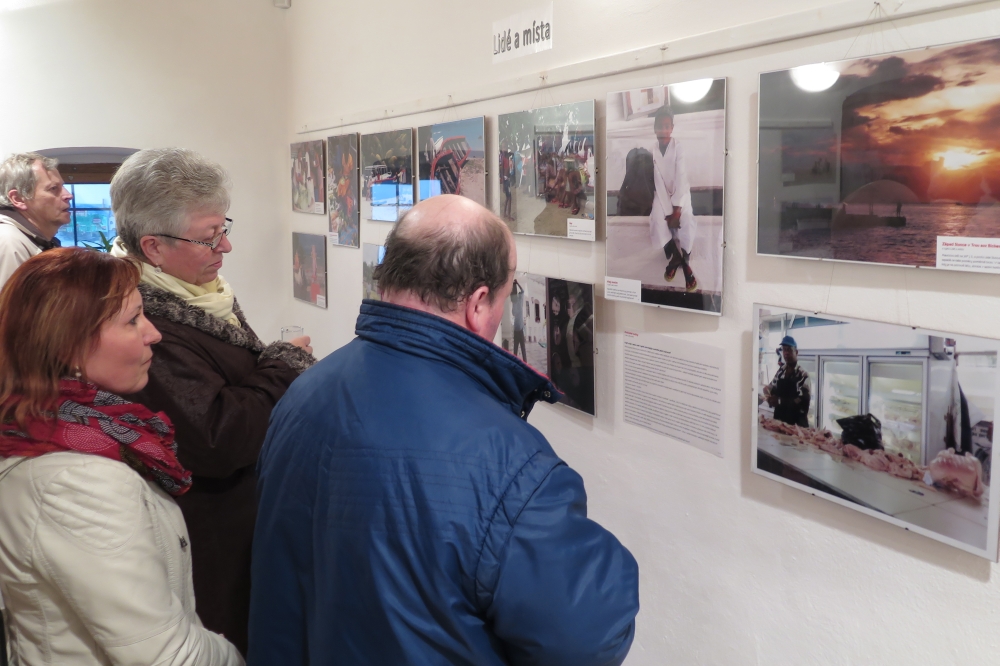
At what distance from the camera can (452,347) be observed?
1.37m

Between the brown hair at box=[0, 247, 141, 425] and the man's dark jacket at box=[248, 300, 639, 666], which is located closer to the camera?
the man's dark jacket at box=[248, 300, 639, 666]

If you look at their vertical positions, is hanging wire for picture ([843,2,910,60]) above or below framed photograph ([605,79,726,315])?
above

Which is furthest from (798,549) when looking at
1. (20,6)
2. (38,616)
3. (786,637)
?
(20,6)

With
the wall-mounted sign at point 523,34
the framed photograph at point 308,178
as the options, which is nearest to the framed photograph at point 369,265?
the framed photograph at point 308,178

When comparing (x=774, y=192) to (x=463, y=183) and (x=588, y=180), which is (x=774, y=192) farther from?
(x=463, y=183)

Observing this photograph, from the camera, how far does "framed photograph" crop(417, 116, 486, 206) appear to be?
331 centimetres

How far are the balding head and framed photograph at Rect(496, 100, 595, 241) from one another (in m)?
1.25

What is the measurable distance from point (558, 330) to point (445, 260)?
1.53 m

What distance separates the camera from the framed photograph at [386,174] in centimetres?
397

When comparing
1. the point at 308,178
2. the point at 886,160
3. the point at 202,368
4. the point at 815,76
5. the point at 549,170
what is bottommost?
the point at 202,368
